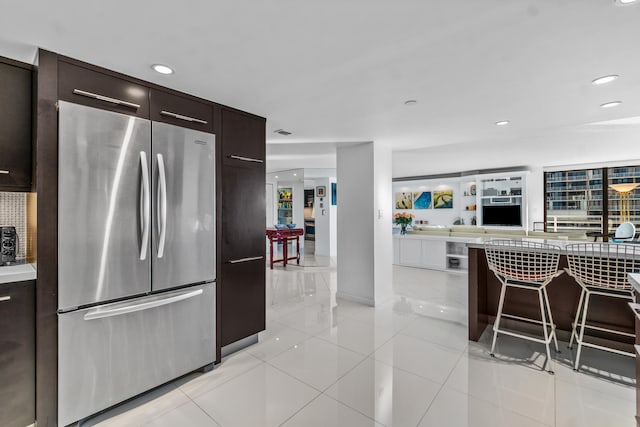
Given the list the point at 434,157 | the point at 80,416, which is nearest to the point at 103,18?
the point at 80,416

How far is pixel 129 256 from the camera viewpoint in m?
1.97

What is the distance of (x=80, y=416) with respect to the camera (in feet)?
5.80

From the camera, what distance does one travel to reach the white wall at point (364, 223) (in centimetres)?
399

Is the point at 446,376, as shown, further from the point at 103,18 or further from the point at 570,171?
the point at 570,171

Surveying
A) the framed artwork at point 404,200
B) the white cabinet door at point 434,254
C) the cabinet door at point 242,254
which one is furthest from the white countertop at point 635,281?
the framed artwork at point 404,200

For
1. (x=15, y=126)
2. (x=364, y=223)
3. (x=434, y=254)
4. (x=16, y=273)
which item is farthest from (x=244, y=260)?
(x=434, y=254)

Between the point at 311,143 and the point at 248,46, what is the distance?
2.52 metres

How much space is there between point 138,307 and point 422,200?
28.6 feet

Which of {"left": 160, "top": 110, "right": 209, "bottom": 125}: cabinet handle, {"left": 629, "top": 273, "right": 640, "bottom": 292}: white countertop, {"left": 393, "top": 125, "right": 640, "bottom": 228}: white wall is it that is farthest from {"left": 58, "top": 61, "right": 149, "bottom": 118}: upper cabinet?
{"left": 393, "top": 125, "right": 640, "bottom": 228}: white wall

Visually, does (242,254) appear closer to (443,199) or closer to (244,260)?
(244,260)

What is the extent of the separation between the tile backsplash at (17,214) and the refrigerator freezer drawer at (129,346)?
838 millimetres

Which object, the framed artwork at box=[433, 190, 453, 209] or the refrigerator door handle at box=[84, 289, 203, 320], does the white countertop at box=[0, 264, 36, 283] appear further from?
the framed artwork at box=[433, 190, 453, 209]

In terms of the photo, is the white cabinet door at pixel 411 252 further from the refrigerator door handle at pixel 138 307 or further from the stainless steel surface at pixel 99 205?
the stainless steel surface at pixel 99 205

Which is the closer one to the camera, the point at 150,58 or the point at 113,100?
the point at 150,58
